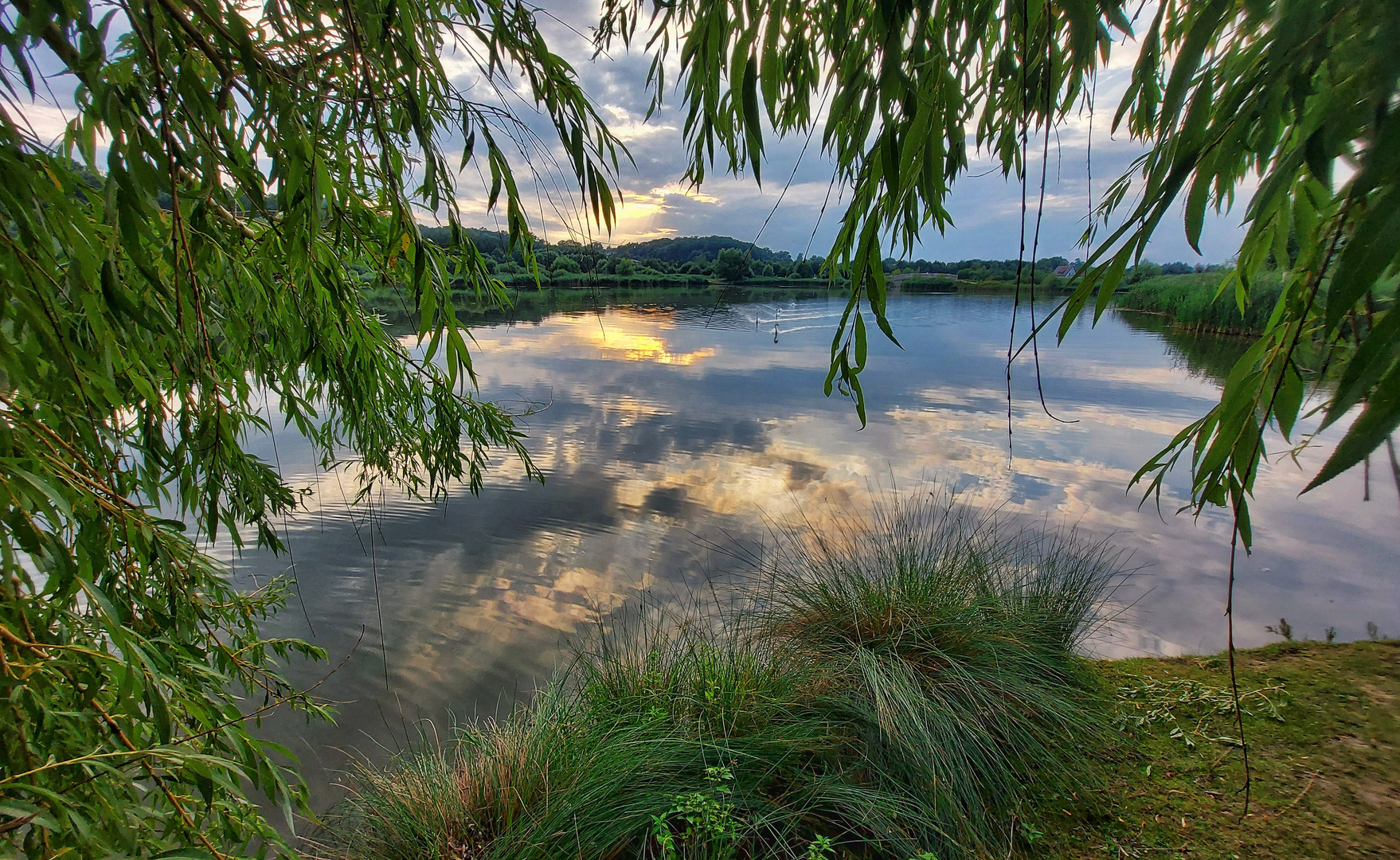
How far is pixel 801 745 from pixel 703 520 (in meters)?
2.80

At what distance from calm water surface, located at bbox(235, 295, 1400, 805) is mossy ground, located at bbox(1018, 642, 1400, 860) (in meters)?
0.66

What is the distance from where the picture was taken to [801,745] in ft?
5.57

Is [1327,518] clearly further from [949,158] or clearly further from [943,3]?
[943,3]

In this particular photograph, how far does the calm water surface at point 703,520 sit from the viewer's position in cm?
290

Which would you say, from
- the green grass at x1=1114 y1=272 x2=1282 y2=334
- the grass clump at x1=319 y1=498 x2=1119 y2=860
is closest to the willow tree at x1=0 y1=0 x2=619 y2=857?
the grass clump at x1=319 y1=498 x2=1119 y2=860

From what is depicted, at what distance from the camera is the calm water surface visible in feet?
9.52

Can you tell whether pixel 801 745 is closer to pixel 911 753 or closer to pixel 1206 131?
pixel 911 753

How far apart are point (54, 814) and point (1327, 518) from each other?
667 cm

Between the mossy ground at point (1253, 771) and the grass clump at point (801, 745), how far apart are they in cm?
12

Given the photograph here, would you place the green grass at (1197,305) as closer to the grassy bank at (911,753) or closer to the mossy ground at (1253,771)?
the mossy ground at (1253,771)

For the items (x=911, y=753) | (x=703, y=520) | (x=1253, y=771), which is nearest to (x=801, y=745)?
(x=911, y=753)

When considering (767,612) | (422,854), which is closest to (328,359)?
(422,854)

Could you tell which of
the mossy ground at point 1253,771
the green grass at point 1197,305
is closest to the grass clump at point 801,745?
the mossy ground at point 1253,771

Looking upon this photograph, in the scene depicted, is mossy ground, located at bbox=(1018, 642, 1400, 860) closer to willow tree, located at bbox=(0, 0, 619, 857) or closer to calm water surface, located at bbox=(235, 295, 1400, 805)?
calm water surface, located at bbox=(235, 295, 1400, 805)
